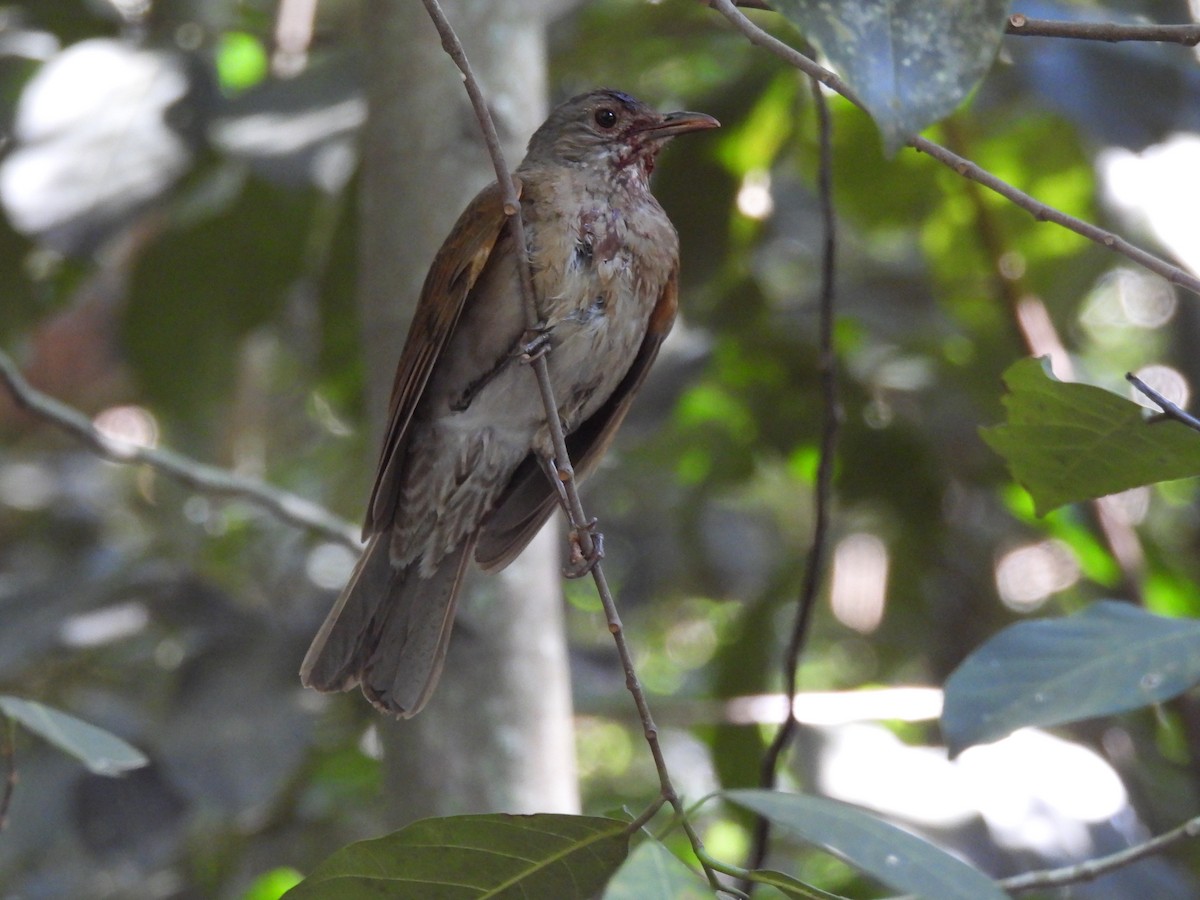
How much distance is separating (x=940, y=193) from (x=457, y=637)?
2790mm

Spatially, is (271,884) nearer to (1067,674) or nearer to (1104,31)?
(1067,674)

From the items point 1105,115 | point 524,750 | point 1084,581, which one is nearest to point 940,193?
point 1105,115

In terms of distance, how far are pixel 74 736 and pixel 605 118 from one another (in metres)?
2.30

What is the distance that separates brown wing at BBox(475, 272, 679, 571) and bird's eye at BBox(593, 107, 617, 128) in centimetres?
56

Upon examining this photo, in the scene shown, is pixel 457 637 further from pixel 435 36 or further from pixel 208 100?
pixel 208 100

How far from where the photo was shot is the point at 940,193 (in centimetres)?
509

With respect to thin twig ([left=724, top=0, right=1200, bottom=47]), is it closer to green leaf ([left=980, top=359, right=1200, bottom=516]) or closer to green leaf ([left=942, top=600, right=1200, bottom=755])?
green leaf ([left=980, top=359, right=1200, bottom=516])

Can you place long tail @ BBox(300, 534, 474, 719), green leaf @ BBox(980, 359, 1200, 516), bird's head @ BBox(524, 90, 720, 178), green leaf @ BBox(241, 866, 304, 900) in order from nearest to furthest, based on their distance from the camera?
green leaf @ BBox(980, 359, 1200, 516) < long tail @ BBox(300, 534, 474, 719) < bird's head @ BBox(524, 90, 720, 178) < green leaf @ BBox(241, 866, 304, 900)

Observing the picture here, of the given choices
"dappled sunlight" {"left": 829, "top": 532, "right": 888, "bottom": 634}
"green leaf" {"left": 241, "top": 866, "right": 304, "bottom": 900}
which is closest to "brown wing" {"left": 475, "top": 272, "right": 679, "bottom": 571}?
"green leaf" {"left": 241, "top": 866, "right": 304, "bottom": 900}

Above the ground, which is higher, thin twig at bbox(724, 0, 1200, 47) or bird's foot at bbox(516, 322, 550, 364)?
thin twig at bbox(724, 0, 1200, 47)

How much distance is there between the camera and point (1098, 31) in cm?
196

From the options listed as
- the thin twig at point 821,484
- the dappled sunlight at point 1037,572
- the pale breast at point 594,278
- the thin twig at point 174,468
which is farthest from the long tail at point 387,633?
the dappled sunlight at point 1037,572

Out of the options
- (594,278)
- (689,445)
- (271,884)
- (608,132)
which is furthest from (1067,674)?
(271,884)

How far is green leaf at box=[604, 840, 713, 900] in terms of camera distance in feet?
4.67
